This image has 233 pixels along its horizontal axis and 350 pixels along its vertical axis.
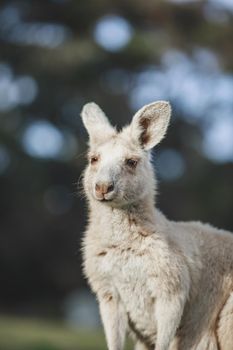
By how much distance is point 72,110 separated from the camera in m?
27.0

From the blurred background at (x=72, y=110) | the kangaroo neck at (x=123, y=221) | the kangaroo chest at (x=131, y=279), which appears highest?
the blurred background at (x=72, y=110)

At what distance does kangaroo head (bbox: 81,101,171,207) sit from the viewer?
804 centimetres

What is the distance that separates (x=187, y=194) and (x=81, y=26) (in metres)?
5.71

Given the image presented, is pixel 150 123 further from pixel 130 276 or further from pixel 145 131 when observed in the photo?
pixel 130 276

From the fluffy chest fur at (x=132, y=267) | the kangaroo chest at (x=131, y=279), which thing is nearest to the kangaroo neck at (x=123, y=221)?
the fluffy chest fur at (x=132, y=267)

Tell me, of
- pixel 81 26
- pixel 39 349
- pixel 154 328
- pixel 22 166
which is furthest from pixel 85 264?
pixel 81 26

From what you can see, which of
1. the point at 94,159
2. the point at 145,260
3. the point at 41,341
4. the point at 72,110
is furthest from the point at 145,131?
the point at 72,110

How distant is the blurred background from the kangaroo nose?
59.4 ft

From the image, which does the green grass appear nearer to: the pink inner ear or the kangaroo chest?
the kangaroo chest

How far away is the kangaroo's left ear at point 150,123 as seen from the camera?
8555 mm

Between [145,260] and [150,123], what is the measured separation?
4.18 feet

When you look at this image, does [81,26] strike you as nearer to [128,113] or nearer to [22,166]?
[128,113]

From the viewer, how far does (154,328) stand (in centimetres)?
829

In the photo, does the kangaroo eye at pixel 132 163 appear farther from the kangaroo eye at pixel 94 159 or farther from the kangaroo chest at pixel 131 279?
the kangaroo chest at pixel 131 279
